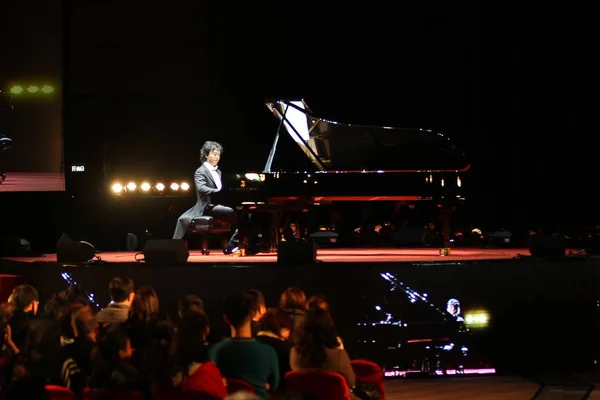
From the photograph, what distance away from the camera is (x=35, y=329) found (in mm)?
4441

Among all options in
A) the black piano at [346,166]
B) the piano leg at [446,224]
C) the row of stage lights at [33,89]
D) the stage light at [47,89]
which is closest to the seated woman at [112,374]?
the black piano at [346,166]

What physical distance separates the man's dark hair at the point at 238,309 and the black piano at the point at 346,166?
21.9 ft

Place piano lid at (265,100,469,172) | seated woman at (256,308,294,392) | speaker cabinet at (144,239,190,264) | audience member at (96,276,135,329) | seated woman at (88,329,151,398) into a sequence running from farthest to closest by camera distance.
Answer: piano lid at (265,100,469,172) < speaker cabinet at (144,239,190,264) < audience member at (96,276,135,329) < seated woman at (256,308,294,392) < seated woman at (88,329,151,398)

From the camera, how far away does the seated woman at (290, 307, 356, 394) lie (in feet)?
16.0

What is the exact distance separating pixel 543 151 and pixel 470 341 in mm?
7313

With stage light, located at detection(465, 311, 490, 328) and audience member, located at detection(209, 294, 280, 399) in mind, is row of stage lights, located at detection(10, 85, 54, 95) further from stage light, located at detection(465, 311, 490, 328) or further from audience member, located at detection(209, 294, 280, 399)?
audience member, located at detection(209, 294, 280, 399)

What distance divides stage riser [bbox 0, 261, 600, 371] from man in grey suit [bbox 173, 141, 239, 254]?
187cm

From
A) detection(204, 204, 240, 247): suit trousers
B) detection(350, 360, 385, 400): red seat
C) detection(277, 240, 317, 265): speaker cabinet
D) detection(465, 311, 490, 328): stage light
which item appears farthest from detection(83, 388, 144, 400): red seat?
detection(204, 204, 240, 247): suit trousers

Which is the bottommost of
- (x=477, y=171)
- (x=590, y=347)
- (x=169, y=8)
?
(x=590, y=347)

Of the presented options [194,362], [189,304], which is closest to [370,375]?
[189,304]

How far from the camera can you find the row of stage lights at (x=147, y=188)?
15.8 m

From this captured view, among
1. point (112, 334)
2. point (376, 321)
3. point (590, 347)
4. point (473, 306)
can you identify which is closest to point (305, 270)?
point (376, 321)

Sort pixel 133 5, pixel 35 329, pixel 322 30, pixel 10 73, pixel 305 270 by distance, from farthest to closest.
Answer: pixel 133 5 → pixel 322 30 → pixel 10 73 → pixel 305 270 → pixel 35 329

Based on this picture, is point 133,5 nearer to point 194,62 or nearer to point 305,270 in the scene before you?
point 194,62
